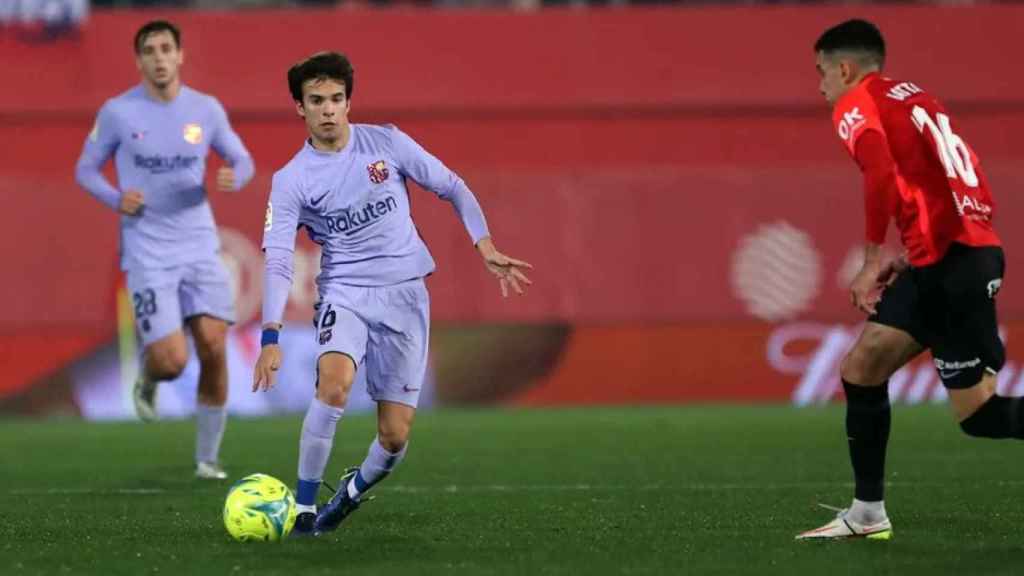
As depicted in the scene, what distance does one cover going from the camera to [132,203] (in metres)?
10.8

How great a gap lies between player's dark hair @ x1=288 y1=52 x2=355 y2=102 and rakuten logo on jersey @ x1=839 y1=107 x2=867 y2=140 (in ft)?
7.06

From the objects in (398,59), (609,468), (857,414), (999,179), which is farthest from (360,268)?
(398,59)

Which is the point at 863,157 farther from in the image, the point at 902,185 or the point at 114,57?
the point at 114,57

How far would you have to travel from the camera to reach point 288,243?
769 centimetres

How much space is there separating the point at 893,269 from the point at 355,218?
233cm

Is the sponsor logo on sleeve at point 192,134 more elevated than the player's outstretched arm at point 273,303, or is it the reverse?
the player's outstretched arm at point 273,303

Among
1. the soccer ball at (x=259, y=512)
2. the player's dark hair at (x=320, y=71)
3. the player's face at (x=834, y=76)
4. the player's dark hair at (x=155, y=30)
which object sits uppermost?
the player's face at (x=834, y=76)

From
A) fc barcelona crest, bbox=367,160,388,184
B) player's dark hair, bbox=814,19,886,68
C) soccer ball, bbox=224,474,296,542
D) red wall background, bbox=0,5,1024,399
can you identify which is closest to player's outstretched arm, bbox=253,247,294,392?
soccer ball, bbox=224,474,296,542

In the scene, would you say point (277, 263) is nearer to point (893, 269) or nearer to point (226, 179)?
point (893, 269)

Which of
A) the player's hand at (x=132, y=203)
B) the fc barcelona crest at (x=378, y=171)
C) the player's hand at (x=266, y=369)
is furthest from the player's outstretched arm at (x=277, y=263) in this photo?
the player's hand at (x=132, y=203)

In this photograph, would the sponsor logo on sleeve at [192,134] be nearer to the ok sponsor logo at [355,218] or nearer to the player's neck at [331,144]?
the player's neck at [331,144]

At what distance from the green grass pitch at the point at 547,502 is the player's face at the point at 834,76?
185 cm

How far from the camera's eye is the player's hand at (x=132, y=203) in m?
10.8

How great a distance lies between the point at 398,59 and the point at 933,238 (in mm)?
14192
